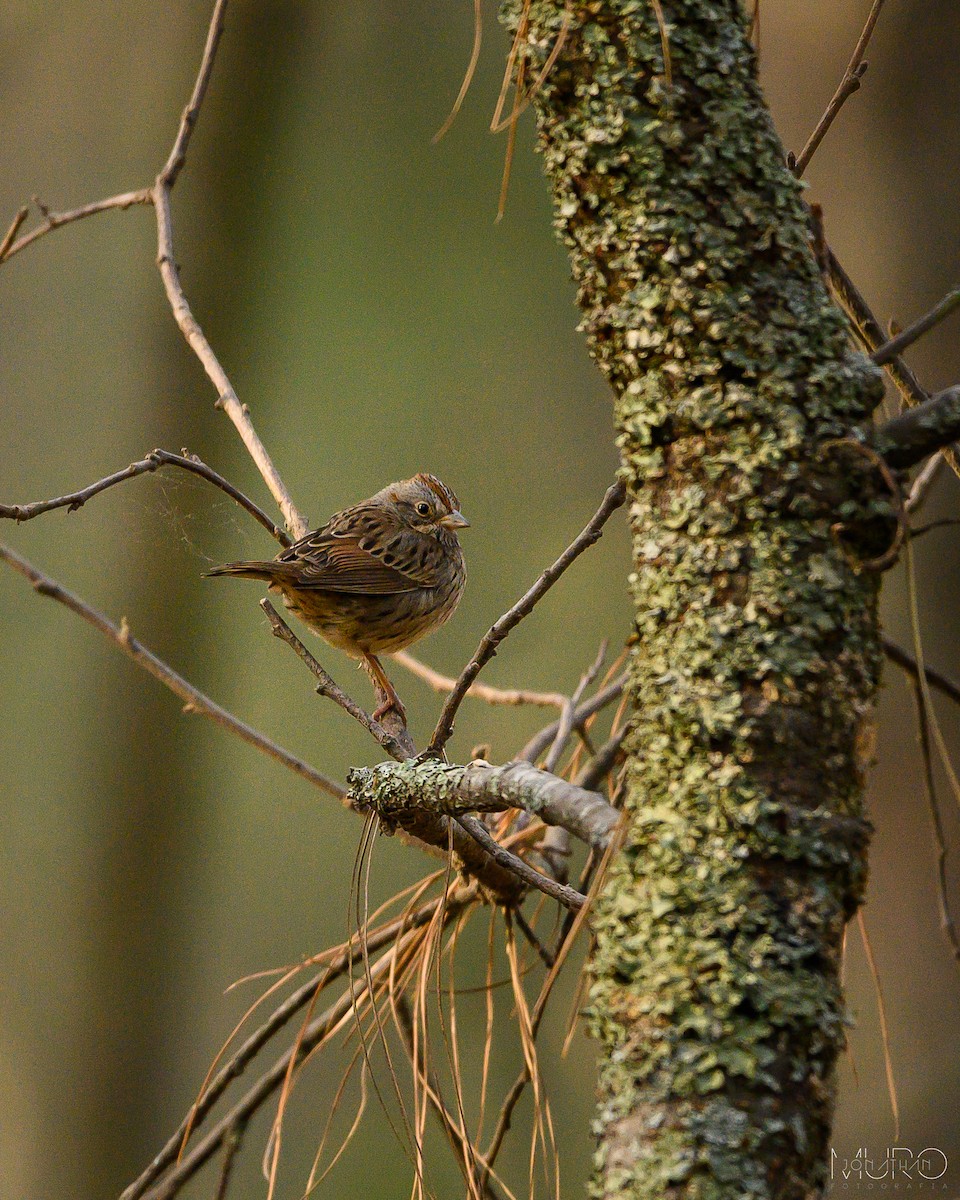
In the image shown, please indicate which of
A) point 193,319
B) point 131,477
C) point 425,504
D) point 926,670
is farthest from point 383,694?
point 926,670

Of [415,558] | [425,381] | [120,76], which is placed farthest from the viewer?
[120,76]

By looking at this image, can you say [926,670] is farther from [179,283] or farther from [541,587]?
[179,283]

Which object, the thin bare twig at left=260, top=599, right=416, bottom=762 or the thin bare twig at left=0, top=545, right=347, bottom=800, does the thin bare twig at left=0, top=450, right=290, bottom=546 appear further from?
the thin bare twig at left=260, top=599, right=416, bottom=762

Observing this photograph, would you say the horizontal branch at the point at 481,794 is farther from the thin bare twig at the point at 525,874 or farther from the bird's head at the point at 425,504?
the bird's head at the point at 425,504

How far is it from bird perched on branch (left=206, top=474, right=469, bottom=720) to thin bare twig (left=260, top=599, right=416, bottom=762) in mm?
959

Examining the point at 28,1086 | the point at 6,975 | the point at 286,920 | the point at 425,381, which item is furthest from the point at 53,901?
the point at 425,381

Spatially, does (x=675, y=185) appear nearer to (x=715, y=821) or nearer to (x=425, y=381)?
(x=715, y=821)

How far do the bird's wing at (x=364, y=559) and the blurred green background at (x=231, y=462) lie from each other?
134 centimetres

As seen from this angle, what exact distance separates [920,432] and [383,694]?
225 centimetres

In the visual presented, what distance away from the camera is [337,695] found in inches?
68.9

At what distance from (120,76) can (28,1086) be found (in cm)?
544

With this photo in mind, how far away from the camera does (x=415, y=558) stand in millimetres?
3584

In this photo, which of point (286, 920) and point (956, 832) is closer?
point (956, 832)

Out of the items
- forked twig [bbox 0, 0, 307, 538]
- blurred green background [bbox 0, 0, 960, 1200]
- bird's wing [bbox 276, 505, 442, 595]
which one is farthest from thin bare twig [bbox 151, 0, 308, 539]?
blurred green background [bbox 0, 0, 960, 1200]
